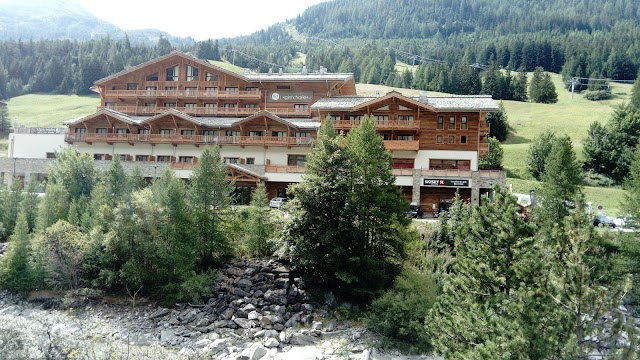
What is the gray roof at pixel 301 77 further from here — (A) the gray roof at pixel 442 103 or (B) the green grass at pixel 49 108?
(B) the green grass at pixel 49 108

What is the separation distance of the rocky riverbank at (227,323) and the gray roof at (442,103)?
2379 centimetres

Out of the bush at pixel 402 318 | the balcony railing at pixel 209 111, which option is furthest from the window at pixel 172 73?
the bush at pixel 402 318

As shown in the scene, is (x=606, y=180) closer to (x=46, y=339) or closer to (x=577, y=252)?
(x=577, y=252)

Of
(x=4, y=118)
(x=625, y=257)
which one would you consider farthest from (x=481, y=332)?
(x=4, y=118)

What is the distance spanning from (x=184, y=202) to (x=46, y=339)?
1534 centimetres

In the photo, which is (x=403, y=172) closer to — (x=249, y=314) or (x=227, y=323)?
(x=249, y=314)

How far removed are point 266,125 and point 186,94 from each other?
1377cm

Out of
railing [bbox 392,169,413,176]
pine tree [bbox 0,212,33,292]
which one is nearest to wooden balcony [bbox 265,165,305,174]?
railing [bbox 392,169,413,176]

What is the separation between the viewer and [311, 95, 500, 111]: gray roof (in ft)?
167

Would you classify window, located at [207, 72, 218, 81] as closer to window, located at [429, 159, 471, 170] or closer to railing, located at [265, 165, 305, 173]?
railing, located at [265, 165, 305, 173]

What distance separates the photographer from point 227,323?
102 feet

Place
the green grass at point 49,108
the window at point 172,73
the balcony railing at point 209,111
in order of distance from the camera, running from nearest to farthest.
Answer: the balcony railing at point 209,111, the window at point 172,73, the green grass at point 49,108

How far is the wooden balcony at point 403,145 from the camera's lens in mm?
51781

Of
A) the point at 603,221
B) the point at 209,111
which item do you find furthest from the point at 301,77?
the point at 603,221
